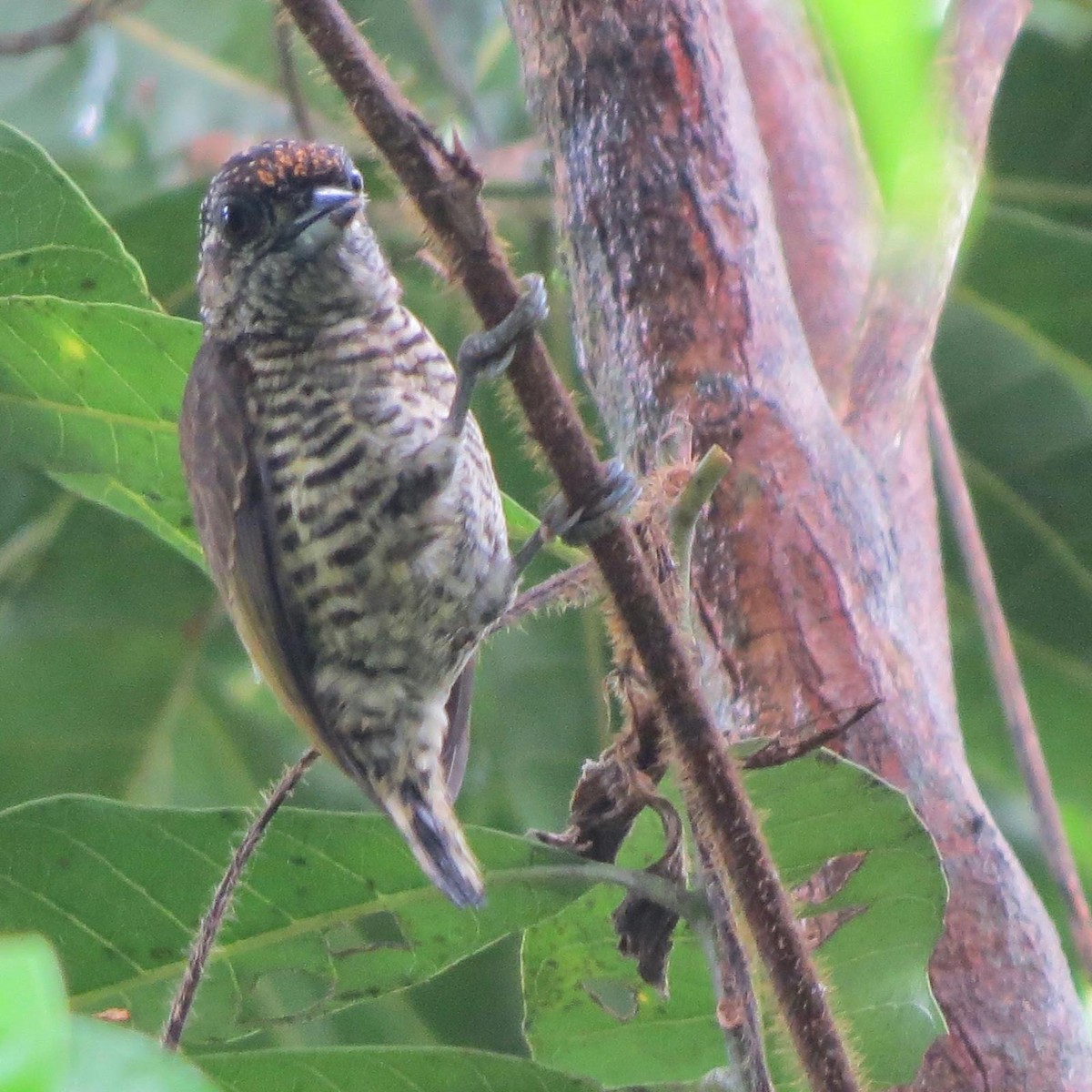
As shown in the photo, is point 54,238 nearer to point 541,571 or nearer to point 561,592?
point 561,592

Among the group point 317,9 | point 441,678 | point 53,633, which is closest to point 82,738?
point 53,633

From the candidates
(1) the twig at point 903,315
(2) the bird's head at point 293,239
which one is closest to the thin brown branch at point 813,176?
(1) the twig at point 903,315

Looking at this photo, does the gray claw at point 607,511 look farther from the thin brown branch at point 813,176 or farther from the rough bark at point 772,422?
the thin brown branch at point 813,176

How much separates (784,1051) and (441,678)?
2.45 ft

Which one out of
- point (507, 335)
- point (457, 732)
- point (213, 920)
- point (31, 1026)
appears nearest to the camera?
point (31, 1026)

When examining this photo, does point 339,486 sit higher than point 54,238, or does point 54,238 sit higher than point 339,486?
point 54,238

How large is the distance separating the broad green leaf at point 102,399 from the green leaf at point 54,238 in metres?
0.13

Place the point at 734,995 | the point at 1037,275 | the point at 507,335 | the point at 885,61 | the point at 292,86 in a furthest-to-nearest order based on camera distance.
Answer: the point at 1037,275, the point at 292,86, the point at 734,995, the point at 885,61, the point at 507,335

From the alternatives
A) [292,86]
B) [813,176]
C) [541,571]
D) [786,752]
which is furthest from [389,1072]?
[292,86]

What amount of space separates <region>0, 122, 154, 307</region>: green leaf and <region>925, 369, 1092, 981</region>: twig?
1074 mm

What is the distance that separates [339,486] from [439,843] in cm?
49

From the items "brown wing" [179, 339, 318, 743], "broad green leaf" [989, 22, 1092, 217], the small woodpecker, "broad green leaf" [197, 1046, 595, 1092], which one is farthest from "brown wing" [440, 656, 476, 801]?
"broad green leaf" [989, 22, 1092, 217]

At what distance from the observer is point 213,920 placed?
4.34 ft

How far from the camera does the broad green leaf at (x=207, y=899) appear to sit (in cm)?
151
